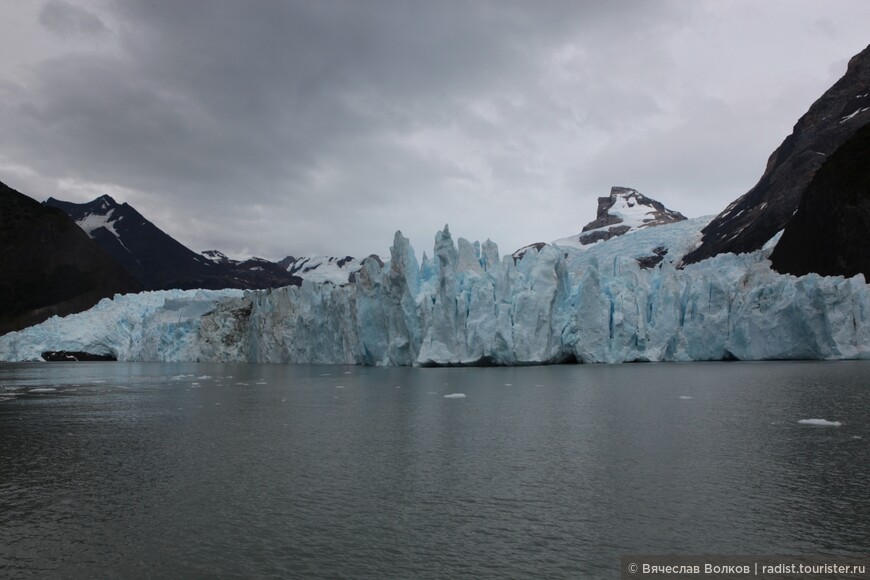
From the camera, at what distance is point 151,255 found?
176m

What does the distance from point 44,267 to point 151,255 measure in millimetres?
76394

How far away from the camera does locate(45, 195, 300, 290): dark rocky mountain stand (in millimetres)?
165250

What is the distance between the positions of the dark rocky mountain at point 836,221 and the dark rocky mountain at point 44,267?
102m

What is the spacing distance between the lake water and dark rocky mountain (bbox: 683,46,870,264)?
6773 cm

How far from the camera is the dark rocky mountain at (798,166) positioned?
3000 inches

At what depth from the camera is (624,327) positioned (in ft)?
135

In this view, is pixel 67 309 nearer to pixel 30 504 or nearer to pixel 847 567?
pixel 30 504

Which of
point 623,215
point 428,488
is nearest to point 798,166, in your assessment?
point 623,215

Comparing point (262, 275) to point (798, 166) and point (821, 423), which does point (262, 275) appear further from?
point (821, 423)

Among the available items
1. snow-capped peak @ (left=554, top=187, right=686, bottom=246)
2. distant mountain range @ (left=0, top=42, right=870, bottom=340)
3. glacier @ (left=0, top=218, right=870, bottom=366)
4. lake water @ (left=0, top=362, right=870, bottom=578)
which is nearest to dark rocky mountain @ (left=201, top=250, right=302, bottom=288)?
distant mountain range @ (left=0, top=42, right=870, bottom=340)

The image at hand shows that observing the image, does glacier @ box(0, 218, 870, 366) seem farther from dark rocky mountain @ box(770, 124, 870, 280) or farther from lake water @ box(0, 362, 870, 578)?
lake water @ box(0, 362, 870, 578)

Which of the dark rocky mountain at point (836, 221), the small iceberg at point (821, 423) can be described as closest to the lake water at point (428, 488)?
the small iceberg at point (821, 423)

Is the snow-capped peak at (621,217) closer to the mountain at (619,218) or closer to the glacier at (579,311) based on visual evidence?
the mountain at (619,218)

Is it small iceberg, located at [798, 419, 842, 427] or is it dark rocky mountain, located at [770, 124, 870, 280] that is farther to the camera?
dark rocky mountain, located at [770, 124, 870, 280]
